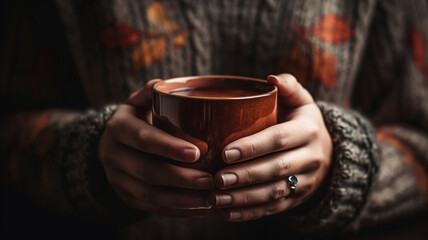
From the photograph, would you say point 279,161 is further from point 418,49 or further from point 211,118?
point 418,49

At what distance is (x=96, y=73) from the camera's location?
0.71 m

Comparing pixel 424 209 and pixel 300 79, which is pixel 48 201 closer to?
pixel 300 79

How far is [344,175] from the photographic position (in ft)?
1.58

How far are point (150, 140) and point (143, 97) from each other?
0.09 m

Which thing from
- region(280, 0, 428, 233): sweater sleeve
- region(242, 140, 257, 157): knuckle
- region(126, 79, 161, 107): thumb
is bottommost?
region(280, 0, 428, 233): sweater sleeve

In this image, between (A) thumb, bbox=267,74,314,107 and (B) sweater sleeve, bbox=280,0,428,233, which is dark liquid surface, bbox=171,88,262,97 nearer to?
(A) thumb, bbox=267,74,314,107

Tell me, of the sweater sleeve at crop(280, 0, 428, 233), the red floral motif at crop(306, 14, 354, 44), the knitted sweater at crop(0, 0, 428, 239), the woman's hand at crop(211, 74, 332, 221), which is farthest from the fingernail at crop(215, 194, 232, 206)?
the red floral motif at crop(306, 14, 354, 44)

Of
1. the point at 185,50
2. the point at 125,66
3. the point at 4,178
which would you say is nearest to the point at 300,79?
the point at 185,50

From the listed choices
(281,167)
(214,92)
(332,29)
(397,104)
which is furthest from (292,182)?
(397,104)

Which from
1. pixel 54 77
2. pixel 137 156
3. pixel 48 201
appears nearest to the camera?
pixel 137 156

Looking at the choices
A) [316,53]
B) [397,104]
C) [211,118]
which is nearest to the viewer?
[211,118]

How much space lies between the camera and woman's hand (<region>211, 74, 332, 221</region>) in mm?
370

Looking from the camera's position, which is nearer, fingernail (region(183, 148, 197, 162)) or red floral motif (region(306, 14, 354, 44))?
fingernail (region(183, 148, 197, 162))

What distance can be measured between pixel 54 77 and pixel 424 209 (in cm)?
85
